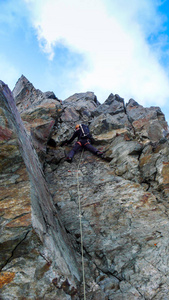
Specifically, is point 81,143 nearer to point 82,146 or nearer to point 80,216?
point 82,146

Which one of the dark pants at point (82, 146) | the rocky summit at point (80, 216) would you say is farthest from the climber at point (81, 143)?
the rocky summit at point (80, 216)

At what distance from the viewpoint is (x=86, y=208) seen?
7512mm

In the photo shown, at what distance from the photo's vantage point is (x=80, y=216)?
6.41 metres

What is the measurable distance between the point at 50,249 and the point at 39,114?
9932 mm

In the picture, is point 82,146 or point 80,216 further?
point 82,146

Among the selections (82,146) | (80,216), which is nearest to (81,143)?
(82,146)

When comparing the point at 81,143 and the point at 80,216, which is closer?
the point at 80,216

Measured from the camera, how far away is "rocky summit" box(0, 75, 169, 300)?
353 cm

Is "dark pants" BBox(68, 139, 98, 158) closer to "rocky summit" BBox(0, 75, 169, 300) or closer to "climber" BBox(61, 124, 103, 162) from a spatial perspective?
"climber" BBox(61, 124, 103, 162)

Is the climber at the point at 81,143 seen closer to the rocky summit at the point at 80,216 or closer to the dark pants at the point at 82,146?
the dark pants at the point at 82,146

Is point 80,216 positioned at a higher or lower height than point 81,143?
lower

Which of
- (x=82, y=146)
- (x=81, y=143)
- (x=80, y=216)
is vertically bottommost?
(x=80, y=216)

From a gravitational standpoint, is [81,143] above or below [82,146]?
above

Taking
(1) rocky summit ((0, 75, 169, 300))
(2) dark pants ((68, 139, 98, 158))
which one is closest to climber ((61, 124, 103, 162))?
(2) dark pants ((68, 139, 98, 158))
